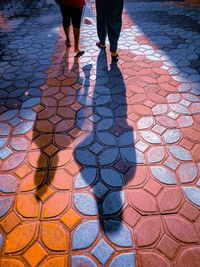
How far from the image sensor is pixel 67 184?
1.82 metres

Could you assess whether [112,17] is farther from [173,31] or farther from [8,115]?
[173,31]

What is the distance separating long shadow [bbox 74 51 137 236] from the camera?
166 cm

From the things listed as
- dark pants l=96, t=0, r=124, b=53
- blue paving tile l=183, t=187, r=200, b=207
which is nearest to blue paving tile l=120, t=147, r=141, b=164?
blue paving tile l=183, t=187, r=200, b=207

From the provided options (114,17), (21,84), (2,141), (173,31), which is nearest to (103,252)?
(2,141)

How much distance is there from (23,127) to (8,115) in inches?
17.1

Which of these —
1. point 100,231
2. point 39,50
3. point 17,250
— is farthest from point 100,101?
point 39,50

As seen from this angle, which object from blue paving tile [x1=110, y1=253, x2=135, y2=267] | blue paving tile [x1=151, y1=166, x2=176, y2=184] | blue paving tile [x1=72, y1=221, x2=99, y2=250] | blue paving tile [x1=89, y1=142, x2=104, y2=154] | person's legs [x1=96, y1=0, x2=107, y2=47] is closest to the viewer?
blue paving tile [x1=110, y1=253, x2=135, y2=267]

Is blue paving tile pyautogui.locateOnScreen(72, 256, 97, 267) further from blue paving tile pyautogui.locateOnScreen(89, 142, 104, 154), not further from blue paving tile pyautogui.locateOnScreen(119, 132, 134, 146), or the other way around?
blue paving tile pyautogui.locateOnScreen(119, 132, 134, 146)

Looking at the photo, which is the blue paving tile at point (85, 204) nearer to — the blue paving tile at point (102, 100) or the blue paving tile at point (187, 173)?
the blue paving tile at point (187, 173)

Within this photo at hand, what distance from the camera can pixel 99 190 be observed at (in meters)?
1.77

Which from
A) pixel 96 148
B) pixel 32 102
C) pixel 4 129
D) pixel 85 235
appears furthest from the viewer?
pixel 32 102

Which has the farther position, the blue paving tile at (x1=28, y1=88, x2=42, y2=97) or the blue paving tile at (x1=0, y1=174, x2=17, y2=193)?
the blue paving tile at (x1=28, y1=88, x2=42, y2=97)

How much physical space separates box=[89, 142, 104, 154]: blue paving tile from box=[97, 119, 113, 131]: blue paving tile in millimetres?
297

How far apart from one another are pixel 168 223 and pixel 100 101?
2.03 metres
